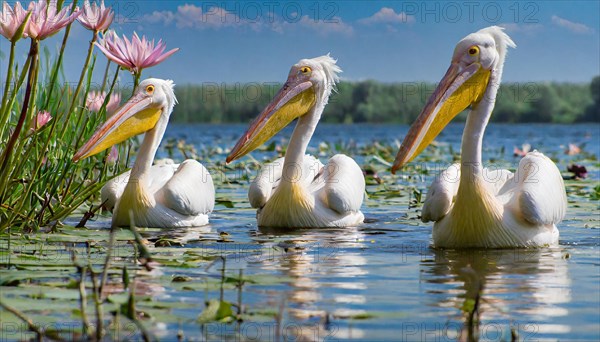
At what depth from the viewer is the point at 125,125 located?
23.0ft

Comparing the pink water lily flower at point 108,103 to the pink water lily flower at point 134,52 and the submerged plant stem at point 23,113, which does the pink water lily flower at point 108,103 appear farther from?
the submerged plant stem at point 23,113

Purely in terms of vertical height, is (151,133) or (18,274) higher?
(151,133)

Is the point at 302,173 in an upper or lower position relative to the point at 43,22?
lower

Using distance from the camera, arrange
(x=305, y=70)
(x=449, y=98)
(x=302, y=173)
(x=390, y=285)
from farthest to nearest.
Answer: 1. (x=305, y=70)
2. (x=302, y=173)
3. (x=449, y=98)
4. (x=390, y=285)

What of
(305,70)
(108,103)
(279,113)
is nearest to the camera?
(108,103)

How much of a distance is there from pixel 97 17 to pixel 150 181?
1.93m

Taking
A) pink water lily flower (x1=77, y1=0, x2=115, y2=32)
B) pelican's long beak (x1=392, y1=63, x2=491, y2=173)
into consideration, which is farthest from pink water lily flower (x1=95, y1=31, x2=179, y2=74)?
pelican's long beak (x1=392, y1=63, x2=491, y2=173)

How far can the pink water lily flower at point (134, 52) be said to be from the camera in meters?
6.05

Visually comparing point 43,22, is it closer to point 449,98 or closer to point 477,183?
point 449,98

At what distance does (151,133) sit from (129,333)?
4138 millimetres

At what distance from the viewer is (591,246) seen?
6.04 metres

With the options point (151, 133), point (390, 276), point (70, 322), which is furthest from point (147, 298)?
point (151, 133)

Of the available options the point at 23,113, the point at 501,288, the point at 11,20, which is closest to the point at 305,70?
the point at 23,113

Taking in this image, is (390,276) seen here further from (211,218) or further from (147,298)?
(211,218)
